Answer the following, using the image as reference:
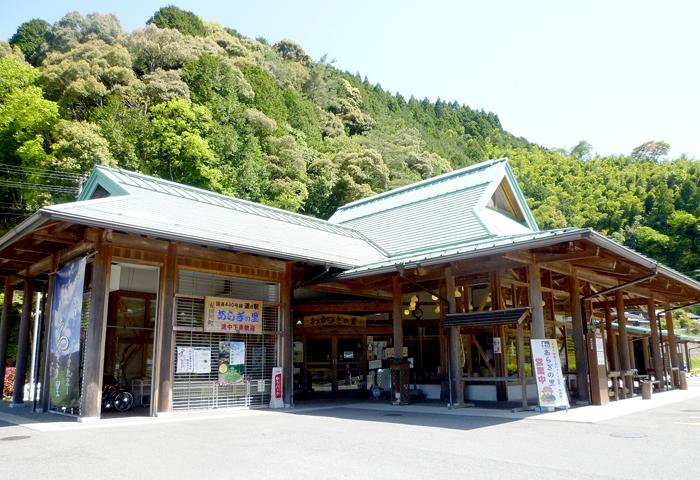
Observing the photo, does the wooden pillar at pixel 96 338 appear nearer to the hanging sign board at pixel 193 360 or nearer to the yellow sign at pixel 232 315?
the hanging sign board at pixel 193 360

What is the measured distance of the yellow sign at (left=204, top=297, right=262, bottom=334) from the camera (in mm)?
11266

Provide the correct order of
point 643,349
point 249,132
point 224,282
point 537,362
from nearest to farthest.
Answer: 1. point 537,362
2. point 224,282
3. point 643,349
4. point 249,132

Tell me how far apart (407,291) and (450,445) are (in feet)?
28.5

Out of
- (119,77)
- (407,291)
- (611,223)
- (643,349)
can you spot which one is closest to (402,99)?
(611,223)

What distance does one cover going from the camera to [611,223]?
58469 millimetres

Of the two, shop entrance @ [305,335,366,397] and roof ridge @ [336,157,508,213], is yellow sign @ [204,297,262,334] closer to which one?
shop entrance @ [305,335,366,397]

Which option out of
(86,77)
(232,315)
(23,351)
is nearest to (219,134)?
(86,77)

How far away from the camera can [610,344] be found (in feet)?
56.7

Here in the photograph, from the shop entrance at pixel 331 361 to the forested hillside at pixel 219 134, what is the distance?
16979 millimetres

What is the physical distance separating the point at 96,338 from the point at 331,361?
7718mm

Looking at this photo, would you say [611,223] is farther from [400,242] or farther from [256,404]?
[256,404]

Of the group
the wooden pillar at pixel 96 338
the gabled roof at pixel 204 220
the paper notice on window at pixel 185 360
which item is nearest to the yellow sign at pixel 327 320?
the gabled roof at pixel 204 220

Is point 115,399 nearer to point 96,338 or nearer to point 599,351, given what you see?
point 96,338

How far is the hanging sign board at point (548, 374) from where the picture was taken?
31.5ft
